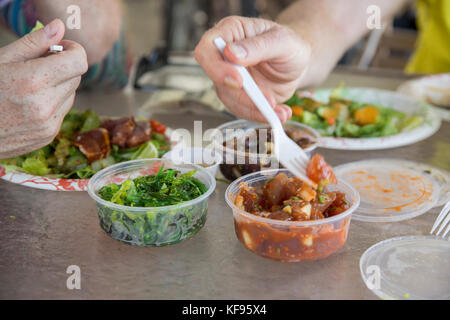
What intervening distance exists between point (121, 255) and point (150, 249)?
77 millimetres

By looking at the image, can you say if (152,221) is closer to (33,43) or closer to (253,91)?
(253,91)

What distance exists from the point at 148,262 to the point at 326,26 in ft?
5.39

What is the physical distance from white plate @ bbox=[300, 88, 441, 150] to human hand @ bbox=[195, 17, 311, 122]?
12.7 inches

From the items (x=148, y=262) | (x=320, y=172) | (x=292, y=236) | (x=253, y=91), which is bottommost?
(x=148, y=262)

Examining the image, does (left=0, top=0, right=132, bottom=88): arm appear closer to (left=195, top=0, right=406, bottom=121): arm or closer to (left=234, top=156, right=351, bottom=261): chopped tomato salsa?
(left=195, top=0, right=406, bottom=121): arm

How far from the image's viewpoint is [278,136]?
1327mm

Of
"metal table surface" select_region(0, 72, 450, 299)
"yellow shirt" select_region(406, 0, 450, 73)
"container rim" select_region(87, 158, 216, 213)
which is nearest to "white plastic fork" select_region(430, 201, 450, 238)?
"metal table surface" select_region(0, 72, 450, 299)

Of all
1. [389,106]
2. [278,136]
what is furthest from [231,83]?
[389,106]

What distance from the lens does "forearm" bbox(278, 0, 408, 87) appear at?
2180 mm

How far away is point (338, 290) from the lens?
1.03 m

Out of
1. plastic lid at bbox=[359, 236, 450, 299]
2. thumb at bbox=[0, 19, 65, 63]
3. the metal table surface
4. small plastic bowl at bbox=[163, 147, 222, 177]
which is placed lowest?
the metal table surface

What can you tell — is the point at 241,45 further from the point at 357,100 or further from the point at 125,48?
the point at 125,48
